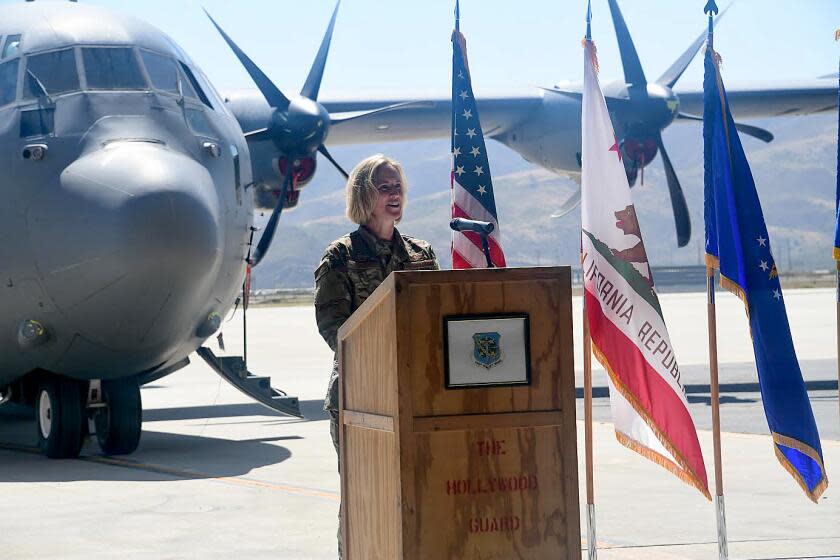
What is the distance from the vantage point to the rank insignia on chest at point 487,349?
392 centimetres

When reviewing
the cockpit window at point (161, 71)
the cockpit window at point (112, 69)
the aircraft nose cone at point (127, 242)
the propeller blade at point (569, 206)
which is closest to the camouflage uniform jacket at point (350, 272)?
the aircraft nose cone at point (127, 242)

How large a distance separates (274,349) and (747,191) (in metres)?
23.1

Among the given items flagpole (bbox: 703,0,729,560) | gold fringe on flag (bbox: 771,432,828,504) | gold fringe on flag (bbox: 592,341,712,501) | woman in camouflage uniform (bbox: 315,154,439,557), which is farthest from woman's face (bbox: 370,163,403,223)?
gold fringe on flag (bbox: 771,432,828,504)

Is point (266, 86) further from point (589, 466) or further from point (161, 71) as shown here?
point (589, 466)

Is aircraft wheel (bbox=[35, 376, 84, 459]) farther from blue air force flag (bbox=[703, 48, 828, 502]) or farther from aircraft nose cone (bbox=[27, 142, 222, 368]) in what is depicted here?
blue air force flag (bbox=[703, 48, 828, 502])

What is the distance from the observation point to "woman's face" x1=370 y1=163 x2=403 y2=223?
505 cm

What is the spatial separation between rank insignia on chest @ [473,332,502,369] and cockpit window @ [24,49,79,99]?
711 cm

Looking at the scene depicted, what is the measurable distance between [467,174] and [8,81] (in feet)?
13.5

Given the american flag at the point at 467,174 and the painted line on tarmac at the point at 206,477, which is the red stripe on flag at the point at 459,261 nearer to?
the american flag at the point at 467,174

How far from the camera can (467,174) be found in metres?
8.95

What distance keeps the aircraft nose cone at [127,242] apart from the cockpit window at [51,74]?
0.90 meters

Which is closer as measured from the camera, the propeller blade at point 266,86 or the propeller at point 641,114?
the propeller blade at point 266,86

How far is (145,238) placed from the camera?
357 inches

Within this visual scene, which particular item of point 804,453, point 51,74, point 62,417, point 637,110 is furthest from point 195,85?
point 637,110
